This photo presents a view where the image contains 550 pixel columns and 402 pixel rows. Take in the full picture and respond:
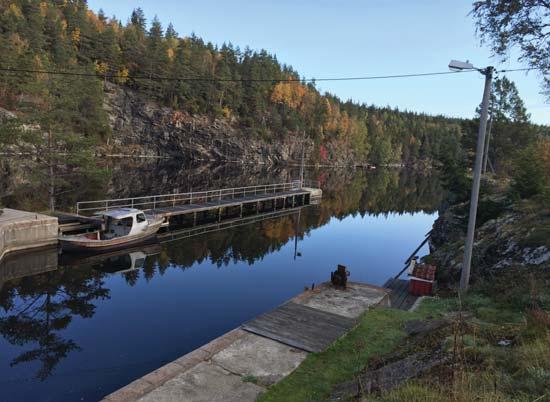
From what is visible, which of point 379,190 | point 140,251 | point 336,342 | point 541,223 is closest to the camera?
point 336,342

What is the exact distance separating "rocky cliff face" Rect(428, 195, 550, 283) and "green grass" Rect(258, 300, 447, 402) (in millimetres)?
4356

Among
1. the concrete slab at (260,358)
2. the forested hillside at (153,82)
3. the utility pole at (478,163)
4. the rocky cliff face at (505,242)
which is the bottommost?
the concrete slab at (260,358)

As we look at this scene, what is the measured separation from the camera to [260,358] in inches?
428

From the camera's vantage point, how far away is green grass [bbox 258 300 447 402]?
921cm

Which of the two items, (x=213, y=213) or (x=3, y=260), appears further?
(x=213, y=213)

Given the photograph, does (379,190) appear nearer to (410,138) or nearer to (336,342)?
(336,342)

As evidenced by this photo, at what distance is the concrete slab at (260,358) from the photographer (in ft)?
33.0

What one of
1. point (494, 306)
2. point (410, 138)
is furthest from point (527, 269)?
point (410, 138)

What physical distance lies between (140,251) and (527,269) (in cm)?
2211

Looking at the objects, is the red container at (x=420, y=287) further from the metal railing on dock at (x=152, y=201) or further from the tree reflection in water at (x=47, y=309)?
the metal railing on dock at (x=152, y=201)

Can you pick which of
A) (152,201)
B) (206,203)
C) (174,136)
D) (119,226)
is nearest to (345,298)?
(119,226)

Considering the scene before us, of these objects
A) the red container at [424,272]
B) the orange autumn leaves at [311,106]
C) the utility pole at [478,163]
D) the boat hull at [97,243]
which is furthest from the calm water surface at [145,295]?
the orange autumn leaves at [311,106]

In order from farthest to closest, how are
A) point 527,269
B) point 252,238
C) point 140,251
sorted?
point 252,238
point 140,251
point 527,269

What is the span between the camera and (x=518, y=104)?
5541 cm
